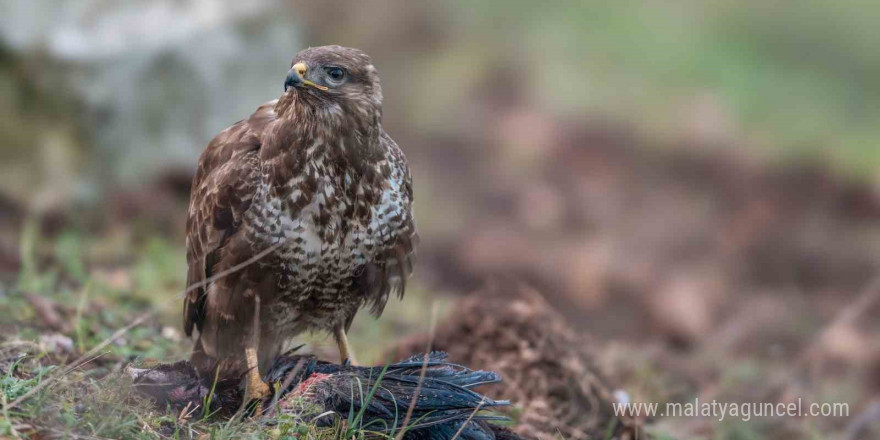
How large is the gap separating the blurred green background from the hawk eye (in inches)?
69.9

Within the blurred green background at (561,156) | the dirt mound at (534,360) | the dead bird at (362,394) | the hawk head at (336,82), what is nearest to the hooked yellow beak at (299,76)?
the hawk head at (336,82)

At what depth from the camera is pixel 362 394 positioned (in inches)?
144

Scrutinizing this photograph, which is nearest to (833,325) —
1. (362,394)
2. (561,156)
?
(561,156)

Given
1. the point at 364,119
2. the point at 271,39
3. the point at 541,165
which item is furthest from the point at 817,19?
the point at 364,119

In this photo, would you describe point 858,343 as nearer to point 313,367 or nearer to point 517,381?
point 517,381

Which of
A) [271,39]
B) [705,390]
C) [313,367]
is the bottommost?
[705,390]

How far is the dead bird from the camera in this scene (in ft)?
12.0

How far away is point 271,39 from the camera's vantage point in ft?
26.1

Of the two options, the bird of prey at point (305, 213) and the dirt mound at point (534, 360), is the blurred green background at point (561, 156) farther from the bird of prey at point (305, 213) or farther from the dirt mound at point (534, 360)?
the bird of prey at point (305, 213)

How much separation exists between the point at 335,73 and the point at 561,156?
570cm

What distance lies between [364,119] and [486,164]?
5.58 metres

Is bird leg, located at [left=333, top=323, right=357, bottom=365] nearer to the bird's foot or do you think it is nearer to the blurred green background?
the bird's foot

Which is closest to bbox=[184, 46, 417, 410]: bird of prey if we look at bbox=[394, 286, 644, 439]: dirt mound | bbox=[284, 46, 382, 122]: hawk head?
bbox=[284, 46, 382, 122]: hawk head

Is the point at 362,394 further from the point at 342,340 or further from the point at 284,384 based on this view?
the point at 342,340
